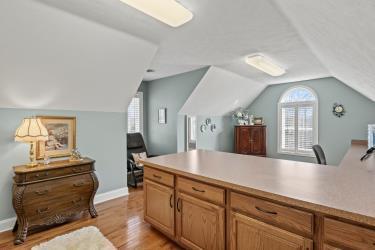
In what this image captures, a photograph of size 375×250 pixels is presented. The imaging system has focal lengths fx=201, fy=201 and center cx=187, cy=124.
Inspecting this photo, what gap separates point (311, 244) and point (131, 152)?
4.00 meters

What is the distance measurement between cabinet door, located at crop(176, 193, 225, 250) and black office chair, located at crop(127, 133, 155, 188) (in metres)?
2.40

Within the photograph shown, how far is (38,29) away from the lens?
2072mm

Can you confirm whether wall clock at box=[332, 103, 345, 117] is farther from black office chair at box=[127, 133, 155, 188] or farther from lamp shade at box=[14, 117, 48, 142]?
lamp shade at box=[14, 117, 48, 142]

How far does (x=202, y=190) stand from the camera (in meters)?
1.88

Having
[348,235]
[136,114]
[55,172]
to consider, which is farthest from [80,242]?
[136,114]

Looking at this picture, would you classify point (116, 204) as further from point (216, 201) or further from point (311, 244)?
point (311, 244)

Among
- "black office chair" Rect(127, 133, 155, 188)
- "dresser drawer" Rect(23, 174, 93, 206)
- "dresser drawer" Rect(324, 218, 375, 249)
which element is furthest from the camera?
"black office chair" Rect(127, 133, 155, 188)

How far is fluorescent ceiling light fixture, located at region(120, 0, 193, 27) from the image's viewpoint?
5.77ft

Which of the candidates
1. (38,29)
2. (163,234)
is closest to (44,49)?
(38,29)

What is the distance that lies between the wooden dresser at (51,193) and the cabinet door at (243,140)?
4.34 meters

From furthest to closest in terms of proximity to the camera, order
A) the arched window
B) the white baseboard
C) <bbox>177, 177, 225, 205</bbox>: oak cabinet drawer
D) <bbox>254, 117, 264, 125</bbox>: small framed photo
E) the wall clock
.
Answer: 1. <bbox>254, 117, 264, 125</bbox>: small framed photo
2. the arched window
3. the wall clock
4. the white baseboard
5. <bbox>177, 177, 225, 205</bbox>: oak cabinet drawer

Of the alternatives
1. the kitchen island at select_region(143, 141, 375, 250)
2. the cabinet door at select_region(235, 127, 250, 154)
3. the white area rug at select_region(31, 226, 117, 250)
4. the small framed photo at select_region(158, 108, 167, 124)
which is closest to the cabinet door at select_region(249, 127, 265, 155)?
the cabinet door at select_region(235, 127, 250, 154)

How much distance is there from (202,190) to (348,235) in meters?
1.07

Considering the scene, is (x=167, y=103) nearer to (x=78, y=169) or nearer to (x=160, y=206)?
(x=78, y=169)
